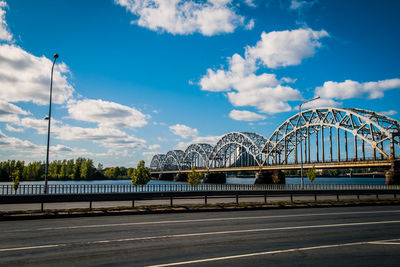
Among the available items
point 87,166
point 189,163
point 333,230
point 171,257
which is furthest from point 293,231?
point 189,163

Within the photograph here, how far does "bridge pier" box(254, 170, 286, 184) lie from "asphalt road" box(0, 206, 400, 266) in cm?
7268

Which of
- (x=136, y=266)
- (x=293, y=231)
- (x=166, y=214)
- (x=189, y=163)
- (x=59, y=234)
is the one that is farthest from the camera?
(x=189, y=163)

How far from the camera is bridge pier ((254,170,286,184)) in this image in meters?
83.3

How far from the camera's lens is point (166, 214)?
1519cm

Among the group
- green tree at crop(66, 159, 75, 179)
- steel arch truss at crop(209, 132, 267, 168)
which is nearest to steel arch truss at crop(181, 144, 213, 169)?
steel arch truss at crop(209, 132, 267, 168)

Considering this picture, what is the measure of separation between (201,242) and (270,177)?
85.8 m

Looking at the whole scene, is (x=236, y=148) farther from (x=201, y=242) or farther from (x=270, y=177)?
(x=201, y=242)

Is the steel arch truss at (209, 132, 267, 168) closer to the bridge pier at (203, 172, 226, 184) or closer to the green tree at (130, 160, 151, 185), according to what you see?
the bridge pier at (203, 172, 226, 184)

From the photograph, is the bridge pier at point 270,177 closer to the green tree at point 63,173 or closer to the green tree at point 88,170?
the green tree at point 88,170

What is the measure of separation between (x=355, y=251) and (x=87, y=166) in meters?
140

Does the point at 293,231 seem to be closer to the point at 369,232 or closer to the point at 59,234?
the point at 369,232

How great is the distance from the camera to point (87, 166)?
13425cm

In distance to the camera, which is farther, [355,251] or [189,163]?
[189,163]

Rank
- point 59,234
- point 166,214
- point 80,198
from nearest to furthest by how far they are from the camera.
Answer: point 59,234
point 166,214
point 80,198
